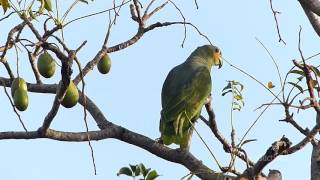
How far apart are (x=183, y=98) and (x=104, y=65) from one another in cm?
162

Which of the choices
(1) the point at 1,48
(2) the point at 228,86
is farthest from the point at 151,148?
(1) the point at 1,48

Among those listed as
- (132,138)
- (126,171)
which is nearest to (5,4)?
(126,171)

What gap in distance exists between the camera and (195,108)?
5969mm

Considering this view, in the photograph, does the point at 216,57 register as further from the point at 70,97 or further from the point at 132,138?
the point at 70,97

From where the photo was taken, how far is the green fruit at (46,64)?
12.3ft

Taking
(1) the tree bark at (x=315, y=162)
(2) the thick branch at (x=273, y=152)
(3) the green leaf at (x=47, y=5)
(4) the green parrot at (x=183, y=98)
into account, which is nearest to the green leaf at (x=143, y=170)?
(2) the thick branch at (x=273, y=152)

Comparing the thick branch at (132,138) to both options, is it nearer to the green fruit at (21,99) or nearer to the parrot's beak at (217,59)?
the green fruit at (21,99)

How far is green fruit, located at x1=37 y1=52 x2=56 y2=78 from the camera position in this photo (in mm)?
3764

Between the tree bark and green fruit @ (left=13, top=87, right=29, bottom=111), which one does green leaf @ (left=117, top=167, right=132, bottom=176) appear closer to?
green fruit @ (left=13, top=87, right=29, bottom=111)

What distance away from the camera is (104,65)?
4699mm

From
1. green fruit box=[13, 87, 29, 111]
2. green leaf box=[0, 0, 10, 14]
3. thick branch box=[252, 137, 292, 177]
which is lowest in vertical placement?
thick branch box=[252, 137, 292, 177]

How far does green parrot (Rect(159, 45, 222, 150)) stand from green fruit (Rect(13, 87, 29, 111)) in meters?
1.83

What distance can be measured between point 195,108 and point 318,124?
2717mm

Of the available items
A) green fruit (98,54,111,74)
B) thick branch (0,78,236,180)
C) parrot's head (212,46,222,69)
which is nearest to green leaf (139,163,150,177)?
thick branch (0,78,236,180)
